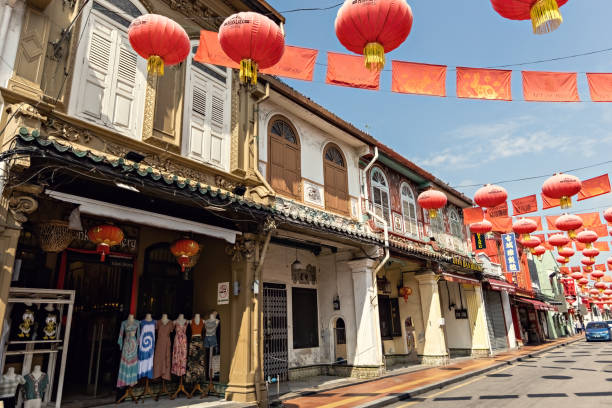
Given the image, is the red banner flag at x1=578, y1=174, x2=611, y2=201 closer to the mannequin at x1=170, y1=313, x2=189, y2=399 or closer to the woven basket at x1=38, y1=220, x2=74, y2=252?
the mannequin at x1=170, y1=313, x2=189, y2=399

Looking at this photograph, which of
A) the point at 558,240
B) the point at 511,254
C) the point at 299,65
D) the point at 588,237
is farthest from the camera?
the point at 511,254

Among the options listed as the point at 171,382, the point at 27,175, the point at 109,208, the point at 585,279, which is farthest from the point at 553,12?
the point at 585,279

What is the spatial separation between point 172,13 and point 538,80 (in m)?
7.87

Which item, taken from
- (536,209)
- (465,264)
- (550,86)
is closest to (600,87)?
(550,86)

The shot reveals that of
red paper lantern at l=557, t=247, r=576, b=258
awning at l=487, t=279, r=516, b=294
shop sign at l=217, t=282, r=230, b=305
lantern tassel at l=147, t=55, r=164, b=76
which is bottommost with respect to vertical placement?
shop sign at l=217, t=282, r=230, b=305

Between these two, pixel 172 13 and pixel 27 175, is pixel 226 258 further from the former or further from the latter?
pixel 172 13

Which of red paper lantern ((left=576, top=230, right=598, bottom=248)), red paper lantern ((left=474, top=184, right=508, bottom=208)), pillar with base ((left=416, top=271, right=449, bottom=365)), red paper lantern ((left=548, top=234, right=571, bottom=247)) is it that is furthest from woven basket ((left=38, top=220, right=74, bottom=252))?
red paper lantern ((left=576, top=230, right=598, bottom=248))

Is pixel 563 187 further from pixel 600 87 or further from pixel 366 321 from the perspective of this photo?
pixel 366 321

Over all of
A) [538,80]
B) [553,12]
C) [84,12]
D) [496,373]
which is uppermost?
[84,12]

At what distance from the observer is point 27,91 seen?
19.2 ft

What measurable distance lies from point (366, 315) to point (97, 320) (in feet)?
25.1

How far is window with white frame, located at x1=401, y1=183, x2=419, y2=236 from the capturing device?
16641 mm

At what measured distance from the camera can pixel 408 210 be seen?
55.8 feet

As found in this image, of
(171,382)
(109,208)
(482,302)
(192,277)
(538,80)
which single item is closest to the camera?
(109,208)
